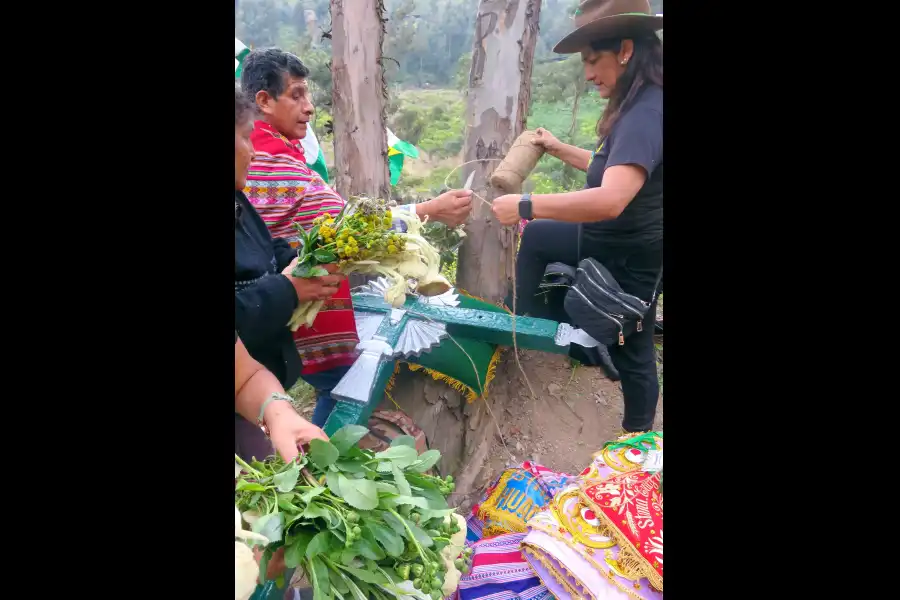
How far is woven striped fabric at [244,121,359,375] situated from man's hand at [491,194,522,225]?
0.55m

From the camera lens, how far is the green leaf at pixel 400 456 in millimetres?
1284

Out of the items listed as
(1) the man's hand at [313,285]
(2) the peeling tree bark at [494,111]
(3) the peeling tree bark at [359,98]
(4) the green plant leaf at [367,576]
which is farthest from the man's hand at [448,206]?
(4) the green plant leaf at [367,576]

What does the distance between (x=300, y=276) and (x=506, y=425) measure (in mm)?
1212

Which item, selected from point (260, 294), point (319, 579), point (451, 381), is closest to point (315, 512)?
point (319, 579)

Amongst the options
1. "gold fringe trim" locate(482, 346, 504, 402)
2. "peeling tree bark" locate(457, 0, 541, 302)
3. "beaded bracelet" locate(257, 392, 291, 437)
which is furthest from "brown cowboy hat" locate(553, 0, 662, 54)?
"beaded bracelet" locate(257, 392, 291, 437)

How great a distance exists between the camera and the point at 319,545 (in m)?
1.11

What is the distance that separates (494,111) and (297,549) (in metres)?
1.73

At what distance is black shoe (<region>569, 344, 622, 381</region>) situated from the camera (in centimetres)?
200

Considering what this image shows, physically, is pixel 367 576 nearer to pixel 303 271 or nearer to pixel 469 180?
pixel 303 271

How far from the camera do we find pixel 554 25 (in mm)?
1906

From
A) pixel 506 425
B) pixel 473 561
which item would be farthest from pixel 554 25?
pixel 473 561

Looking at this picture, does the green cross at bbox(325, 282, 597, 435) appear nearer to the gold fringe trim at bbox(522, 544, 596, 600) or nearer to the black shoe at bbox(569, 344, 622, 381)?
the black shoe at bbox(569, 344, 622, 381)

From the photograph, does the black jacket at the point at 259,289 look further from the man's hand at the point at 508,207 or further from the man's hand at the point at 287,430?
the man's hand at the point at 508,207

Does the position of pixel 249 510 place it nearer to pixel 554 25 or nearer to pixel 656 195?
pixel 656 195
